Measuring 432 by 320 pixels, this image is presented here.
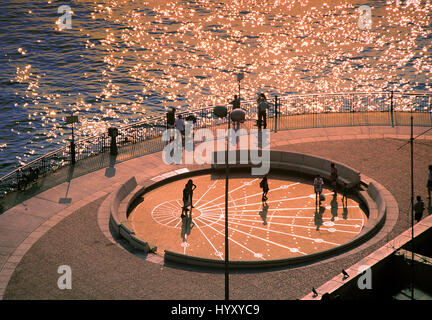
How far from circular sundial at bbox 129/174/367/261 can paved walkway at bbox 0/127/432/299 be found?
1967 mm

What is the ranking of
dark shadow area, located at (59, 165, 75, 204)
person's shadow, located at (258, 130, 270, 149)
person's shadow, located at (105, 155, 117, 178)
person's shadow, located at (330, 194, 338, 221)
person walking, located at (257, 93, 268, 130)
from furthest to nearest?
person walking, located at (257, 93, 268, 130) < person's shadow, located at (258, 130, 270, 149) < person's shadow, located at (105, 155, 117, 178) < dark shadow area, located at (59, 165, 75, 204) < person's shadow, located at (330, 194, 338, 221)

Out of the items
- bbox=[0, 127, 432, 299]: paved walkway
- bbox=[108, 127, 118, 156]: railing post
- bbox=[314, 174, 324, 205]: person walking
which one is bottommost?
bbox=[0, 127, 432, 299]: paved walkway

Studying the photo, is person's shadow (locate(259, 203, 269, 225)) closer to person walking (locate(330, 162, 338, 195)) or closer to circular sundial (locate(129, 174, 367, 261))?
circular sundial (locate(129, 174, 367, 261))

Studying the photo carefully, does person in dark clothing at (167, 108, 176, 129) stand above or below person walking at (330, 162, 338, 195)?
above

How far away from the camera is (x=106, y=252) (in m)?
24.7

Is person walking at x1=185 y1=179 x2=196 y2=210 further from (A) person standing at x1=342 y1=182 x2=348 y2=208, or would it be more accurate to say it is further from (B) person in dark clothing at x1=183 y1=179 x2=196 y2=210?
(A) person standing at x1=342 y1=182 x2=348 y2=208

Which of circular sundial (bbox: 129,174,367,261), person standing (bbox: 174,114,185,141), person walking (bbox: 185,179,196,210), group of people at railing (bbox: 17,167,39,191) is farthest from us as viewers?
person standing (bbox: 174,114,185,141)

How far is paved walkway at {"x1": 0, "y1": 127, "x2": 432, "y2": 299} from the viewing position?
2225 centimetres

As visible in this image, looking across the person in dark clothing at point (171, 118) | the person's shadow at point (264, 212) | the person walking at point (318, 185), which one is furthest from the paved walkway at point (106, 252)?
the person's shadow at point (264, 212)

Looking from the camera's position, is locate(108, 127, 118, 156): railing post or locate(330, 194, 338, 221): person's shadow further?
locate(108, 127, 118, 156): railing post

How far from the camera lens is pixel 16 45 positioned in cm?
6750

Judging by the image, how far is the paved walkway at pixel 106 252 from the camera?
876 inches

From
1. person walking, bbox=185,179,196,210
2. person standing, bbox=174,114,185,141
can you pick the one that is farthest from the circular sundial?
person standing, bbox=174,114,185,141

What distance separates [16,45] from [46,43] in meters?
3.00
